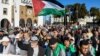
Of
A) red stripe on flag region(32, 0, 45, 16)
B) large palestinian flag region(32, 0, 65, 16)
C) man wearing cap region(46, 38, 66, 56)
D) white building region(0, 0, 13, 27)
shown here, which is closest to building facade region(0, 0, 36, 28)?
white building region(0, 0, 13, 27)

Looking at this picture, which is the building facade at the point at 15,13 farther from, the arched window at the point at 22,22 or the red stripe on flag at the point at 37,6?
the red stripe on flag at the point at 37,6

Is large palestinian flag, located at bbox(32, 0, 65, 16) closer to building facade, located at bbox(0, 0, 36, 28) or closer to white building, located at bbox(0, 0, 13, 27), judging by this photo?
building facade, located at bbox(0, 0, 36, 28)

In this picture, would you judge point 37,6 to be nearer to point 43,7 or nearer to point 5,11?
point 43,7

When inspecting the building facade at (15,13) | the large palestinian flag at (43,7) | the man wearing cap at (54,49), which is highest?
the large palestinian flag at (43,7)

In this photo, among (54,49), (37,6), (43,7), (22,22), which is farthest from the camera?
(22,22)

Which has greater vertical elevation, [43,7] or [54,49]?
[43,7]

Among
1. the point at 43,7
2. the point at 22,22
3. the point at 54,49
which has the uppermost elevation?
the point at 43,7

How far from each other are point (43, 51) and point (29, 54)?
407 millimetres

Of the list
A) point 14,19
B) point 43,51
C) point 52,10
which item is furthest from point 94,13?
point 43,51

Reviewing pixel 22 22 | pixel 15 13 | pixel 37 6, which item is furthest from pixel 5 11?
pixel 37 6

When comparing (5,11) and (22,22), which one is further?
(22,22)

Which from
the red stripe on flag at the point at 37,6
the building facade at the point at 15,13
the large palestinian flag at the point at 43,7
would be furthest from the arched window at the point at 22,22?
the red stripe on flag at the point at 37,6

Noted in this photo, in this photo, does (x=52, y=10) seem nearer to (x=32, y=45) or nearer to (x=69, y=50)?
(x=69, y=50)

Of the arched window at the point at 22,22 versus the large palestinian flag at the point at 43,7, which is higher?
the large palestinian flag at the point at 43,7
